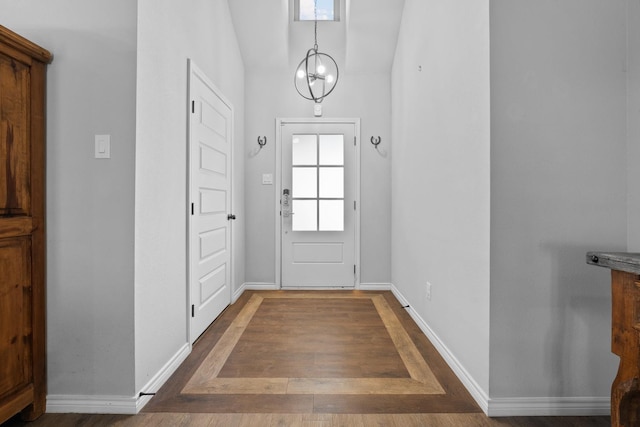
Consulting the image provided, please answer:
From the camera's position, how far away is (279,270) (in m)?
4.23

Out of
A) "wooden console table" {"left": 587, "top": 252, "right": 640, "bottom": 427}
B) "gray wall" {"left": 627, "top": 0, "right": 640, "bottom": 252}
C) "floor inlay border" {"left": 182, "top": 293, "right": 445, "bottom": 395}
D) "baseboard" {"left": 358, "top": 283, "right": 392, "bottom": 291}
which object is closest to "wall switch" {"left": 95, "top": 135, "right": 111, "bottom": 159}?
"floor inlay border" {"left": 182, "top": 293, "right": 445, "bottom": 395}

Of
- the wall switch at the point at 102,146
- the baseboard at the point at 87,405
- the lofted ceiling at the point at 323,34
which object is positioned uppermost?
the lofted ceiling at the point at 323,34

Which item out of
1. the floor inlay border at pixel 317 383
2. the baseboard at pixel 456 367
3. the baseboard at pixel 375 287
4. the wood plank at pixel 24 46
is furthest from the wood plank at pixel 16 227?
the baseboard at pixel 375 287

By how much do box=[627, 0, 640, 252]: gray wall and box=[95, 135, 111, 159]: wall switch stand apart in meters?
2.46

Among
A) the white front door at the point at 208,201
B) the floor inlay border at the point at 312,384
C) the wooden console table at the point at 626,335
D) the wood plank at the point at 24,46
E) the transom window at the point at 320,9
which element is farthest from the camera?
the transom window at the point at 320,9

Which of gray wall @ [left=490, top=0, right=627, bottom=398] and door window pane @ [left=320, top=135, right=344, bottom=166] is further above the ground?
door window pane @ [left=320, top=135, right=344, bottom=166]

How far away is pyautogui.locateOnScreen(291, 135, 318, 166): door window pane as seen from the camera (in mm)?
4219

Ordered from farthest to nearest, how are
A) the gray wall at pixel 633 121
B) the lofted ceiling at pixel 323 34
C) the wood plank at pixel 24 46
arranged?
the lofted ceiling at pixel 323 34 → the gray wall at pixel 633 121 → the wood plank at pixel 24 46

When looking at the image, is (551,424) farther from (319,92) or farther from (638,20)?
(319,92)

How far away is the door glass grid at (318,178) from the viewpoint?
4.22 metres

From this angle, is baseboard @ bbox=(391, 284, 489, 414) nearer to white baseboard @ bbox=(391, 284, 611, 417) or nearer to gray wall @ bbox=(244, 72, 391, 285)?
white baseboard @ bbox=(391, 284, 611, 417)

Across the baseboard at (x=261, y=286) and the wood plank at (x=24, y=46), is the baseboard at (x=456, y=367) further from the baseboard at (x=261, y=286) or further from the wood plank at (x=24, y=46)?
the wood plank at (x=24, y=46)

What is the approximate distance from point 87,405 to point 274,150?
3034 mm

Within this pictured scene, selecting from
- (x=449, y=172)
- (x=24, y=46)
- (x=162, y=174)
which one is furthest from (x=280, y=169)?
(x=24, y=46)
